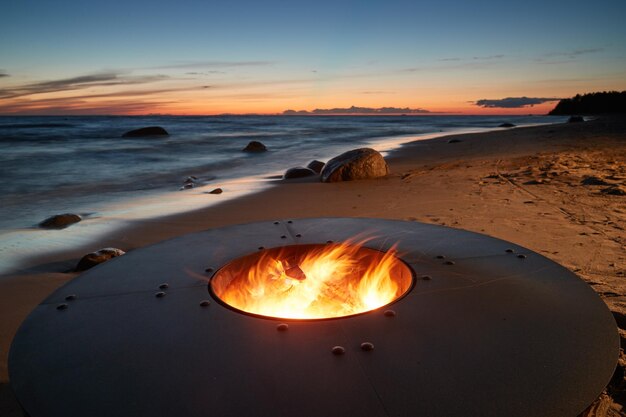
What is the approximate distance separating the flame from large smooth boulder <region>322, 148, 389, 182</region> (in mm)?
6419

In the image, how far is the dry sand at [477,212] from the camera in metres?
3.54

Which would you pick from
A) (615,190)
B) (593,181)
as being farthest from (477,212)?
(593,181)

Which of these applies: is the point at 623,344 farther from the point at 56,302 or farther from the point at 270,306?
the point at 56,302

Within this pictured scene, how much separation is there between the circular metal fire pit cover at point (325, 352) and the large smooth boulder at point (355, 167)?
270 inches

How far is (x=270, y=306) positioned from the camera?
2.54 m

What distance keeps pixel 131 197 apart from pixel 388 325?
8.83 metres

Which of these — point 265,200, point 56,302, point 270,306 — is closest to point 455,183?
point 265,200

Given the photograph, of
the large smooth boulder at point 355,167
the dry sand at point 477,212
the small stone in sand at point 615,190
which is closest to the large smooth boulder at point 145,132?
the dry sand at point 477,212

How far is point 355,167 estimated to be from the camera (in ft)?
29.6

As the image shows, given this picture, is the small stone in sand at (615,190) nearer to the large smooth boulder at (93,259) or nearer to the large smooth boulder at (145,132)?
the large smooth boulder at (93,259)

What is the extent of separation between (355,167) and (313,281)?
6576mm

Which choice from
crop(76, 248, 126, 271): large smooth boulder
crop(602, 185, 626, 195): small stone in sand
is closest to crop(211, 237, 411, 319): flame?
crop(76, 248, 126, 271): large smooth boulder

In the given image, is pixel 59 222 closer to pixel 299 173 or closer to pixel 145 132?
pixel 299 173

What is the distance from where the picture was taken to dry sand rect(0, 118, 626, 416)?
354cm
